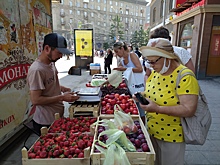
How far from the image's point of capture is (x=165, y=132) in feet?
5.62

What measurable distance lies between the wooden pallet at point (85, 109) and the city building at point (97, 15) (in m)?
53.8

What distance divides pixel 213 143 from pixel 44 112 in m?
3.19

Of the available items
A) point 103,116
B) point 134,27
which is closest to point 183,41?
point 103,116

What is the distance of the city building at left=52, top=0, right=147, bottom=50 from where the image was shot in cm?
6069

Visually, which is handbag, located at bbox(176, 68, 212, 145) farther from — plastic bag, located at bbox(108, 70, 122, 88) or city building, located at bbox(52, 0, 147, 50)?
city building, located at bbox(52, 0, 147, 50)

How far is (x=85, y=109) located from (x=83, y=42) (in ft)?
37.4

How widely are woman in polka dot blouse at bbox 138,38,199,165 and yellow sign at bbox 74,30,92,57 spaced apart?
1170 cm

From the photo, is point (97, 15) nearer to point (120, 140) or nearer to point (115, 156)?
point (120, 140)

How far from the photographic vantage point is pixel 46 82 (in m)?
2.04

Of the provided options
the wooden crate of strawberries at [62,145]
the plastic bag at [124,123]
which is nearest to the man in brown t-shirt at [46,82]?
the wooden crate of strawberries at [62,145]

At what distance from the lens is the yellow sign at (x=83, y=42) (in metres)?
12.8

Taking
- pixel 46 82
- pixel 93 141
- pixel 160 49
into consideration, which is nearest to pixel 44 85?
pixel 46 82

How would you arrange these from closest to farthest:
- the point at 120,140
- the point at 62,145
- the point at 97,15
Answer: the point at 120,140 → the point at 62,145 → the point at 97,15

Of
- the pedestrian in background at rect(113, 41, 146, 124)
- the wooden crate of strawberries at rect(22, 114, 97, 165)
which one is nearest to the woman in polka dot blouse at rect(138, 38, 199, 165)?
the wooden crate of strawberries at rect(22, 114, 97, 165)
